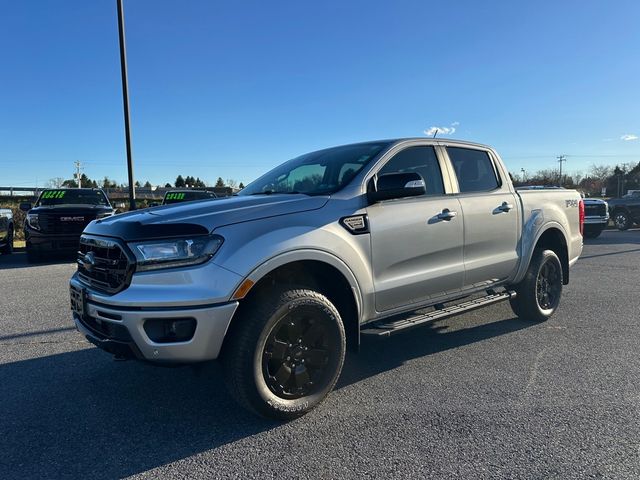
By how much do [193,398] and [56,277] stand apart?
21.4 feet

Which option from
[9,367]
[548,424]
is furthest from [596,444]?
[9,367]

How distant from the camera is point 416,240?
12.8 feet

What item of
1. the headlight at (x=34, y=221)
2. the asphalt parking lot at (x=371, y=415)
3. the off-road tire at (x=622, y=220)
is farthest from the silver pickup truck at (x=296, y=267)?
the off-road tire at (x=622, y=220)

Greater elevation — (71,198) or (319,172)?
(71,198)

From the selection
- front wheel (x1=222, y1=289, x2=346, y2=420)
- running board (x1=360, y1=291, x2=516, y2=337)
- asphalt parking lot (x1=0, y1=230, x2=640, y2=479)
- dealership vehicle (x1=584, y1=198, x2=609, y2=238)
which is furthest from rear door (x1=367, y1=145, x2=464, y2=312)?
dealership vehicle (x1=584, y1=198, x2=609, y2=238)

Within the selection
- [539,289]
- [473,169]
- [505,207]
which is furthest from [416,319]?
[539,289]

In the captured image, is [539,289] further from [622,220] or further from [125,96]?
[622,220]

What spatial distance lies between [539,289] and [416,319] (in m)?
2.27

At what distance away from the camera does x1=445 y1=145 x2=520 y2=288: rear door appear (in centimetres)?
447

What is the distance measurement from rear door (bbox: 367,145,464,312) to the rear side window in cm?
32

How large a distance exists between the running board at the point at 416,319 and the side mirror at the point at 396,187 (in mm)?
974

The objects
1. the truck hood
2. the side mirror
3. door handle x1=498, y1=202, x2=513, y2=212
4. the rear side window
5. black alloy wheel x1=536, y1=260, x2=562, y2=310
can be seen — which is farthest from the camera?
black alloy wheel x1=536, y1=260, x2=562, y2=310

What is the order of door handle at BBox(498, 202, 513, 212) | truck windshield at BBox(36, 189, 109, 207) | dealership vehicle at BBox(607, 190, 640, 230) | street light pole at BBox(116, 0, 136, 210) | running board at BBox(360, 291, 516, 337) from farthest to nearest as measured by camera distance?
dealership vehicle at BBox(607, 190, 640, 230) → street light pole at BBox(116, 0, 136, 210) → truck windshield at BBox(36, 189, 109, 207) → door handle at BBox(498, 202, 513, 212) → running board at BBox(360, 291, 516, 337)

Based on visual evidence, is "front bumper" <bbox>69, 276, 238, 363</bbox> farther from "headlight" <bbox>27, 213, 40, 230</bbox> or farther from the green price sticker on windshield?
the green price sticker on windshield
